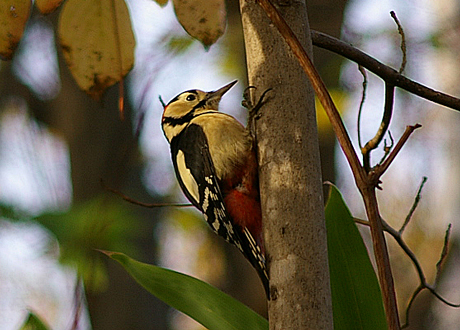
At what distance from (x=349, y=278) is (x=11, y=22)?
2.62ft

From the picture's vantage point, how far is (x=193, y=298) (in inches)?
44.6

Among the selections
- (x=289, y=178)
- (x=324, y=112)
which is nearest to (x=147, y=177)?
(x=324, y=112)

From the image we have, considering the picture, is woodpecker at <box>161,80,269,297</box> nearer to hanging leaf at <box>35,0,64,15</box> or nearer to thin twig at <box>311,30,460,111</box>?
thin twig at <box>311,30,460,111</box>

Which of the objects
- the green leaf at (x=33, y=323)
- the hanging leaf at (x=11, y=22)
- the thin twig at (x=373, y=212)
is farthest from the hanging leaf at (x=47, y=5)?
the green leaf at (x=33, y=323)

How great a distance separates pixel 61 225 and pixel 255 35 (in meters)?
1.10

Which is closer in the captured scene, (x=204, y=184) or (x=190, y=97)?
(x=204, y=184)

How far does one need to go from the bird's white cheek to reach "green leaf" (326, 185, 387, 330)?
565 millimetres

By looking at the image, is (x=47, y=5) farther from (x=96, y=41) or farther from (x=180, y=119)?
(x=180, y=119)

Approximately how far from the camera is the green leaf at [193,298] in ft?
3.64

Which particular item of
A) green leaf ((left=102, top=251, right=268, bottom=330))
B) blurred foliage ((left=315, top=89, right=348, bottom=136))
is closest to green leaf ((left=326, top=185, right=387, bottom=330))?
green leaf ((left=102, top=251, right=268, bottom=330))

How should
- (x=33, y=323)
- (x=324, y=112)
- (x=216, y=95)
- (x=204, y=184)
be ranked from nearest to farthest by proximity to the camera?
(x=33, y=323)
(x=204, y=184)
(x=216, y=95)
(x=324, y=112)

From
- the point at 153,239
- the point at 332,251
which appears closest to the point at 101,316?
the point at 153,239

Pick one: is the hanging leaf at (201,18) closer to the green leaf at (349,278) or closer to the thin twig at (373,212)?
the thin twig at (373,212)

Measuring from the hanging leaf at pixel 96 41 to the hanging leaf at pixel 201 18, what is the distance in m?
0.07
